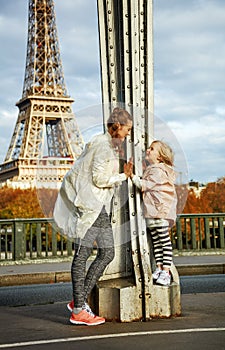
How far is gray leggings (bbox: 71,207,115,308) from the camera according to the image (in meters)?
4.46

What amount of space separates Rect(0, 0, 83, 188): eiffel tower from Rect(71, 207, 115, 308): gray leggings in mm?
45555

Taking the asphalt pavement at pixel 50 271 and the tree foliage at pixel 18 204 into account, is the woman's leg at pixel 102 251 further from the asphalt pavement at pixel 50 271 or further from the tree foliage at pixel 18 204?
the tree foliage at pixel 18 204

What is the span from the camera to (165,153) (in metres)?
4.94

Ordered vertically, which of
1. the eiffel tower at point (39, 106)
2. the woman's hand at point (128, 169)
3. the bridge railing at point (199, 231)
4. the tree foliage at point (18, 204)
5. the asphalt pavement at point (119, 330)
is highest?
the eiffel tower at point (39, 106)

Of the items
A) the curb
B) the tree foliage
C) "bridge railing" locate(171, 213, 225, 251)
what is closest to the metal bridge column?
the curb

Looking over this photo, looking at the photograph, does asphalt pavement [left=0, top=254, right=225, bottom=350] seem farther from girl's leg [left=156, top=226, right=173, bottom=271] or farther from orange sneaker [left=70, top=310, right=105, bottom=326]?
girl's leg [left=156, top=226, right=173, bottom=271]

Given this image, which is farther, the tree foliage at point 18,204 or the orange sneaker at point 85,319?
the tree foliage at point 18,204

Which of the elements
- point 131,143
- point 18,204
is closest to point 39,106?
point 18,204

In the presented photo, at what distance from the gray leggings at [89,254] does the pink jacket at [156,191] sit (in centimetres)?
44

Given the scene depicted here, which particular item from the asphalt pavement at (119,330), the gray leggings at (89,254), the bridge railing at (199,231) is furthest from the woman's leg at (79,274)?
the bridge railing at (199,231)

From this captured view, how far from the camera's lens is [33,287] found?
8.80 meters

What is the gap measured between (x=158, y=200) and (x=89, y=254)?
0.77 m

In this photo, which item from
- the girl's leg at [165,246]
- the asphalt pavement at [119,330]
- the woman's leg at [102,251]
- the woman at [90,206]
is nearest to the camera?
the asphalt pavement at [119,330]

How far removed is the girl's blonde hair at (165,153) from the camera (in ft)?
16.1
